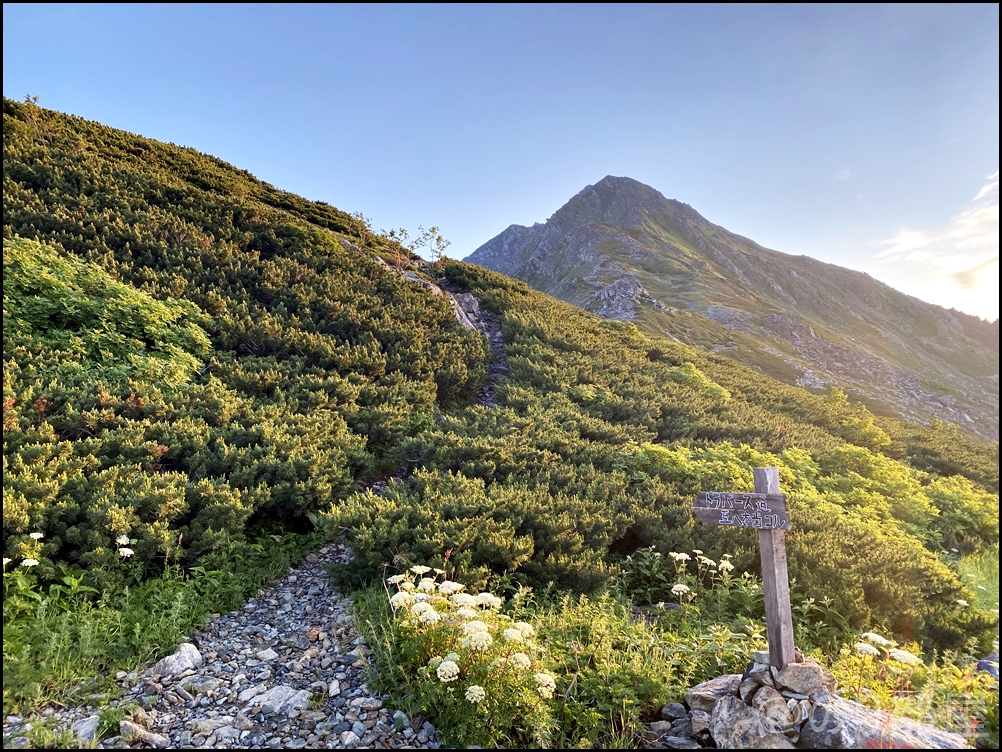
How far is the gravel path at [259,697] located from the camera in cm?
343

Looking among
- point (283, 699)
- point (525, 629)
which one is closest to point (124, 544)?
point (283, 699)

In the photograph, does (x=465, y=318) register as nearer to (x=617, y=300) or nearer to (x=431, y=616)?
(x=431, y=616)

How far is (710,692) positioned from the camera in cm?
371

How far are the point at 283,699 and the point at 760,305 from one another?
254 ft

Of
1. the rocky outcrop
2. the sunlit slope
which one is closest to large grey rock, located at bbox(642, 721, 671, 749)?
the sunlit slope

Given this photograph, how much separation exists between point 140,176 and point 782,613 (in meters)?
17.0

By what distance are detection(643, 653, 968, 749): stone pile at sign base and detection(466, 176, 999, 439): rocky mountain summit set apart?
8.39 ft

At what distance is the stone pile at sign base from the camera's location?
3.06 metres

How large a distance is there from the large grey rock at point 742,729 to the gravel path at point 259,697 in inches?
78.6

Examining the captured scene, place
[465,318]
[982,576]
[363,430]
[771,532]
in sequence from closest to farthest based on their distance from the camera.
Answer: [771,532] < [982,576] < [363,430] < [465,318]

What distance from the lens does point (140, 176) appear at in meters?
13.2

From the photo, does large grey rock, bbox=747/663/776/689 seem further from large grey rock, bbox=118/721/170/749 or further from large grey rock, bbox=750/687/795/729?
large grey rock, bbox=118/721/170/749

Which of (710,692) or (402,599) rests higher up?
(402,599)

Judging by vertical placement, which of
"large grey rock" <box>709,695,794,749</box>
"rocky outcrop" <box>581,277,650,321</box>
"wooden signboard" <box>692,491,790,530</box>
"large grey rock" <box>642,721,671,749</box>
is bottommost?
"large grey rock" <box>642,721,671,749</box>
